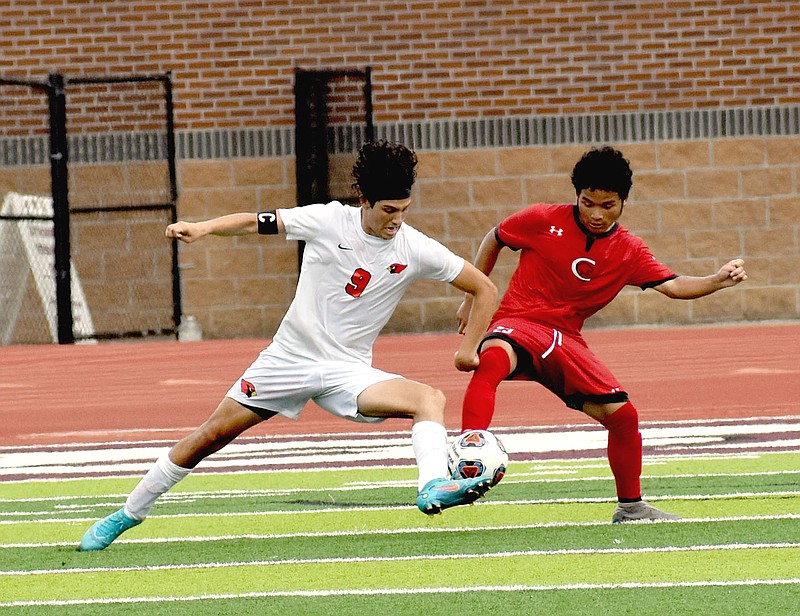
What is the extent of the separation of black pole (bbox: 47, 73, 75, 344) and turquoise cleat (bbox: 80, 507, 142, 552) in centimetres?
1230

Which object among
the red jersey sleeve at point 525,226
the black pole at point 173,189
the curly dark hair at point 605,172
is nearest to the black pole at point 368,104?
the black pole at point 173,189

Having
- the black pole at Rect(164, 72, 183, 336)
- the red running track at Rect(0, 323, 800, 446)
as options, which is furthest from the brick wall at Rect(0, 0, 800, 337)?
the red running track at Rect(0, 323, 800, 446)

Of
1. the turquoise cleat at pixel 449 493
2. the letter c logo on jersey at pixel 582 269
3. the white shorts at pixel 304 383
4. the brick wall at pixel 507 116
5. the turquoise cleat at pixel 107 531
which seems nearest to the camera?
the turquoise cleat at pixel 449 493

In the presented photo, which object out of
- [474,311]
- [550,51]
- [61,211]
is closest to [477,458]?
[474,311]

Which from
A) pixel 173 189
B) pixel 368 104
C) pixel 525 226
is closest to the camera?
pixel 525 226

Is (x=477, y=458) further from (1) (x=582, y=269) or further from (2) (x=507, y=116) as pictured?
(2) (x=507, y=116)

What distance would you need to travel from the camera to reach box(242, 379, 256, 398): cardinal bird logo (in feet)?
22.1

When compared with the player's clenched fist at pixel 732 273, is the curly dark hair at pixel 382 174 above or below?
above

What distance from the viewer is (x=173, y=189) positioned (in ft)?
60.5

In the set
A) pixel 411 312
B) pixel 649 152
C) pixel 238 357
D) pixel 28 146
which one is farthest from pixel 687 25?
pixel 28 146

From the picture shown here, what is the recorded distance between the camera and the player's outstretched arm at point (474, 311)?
6.86 m

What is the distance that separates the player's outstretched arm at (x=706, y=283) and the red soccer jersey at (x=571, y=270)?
0.07 m

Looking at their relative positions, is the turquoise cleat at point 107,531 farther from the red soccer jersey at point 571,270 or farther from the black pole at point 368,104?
the black pole at point 368,104

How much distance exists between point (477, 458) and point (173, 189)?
1265cm
